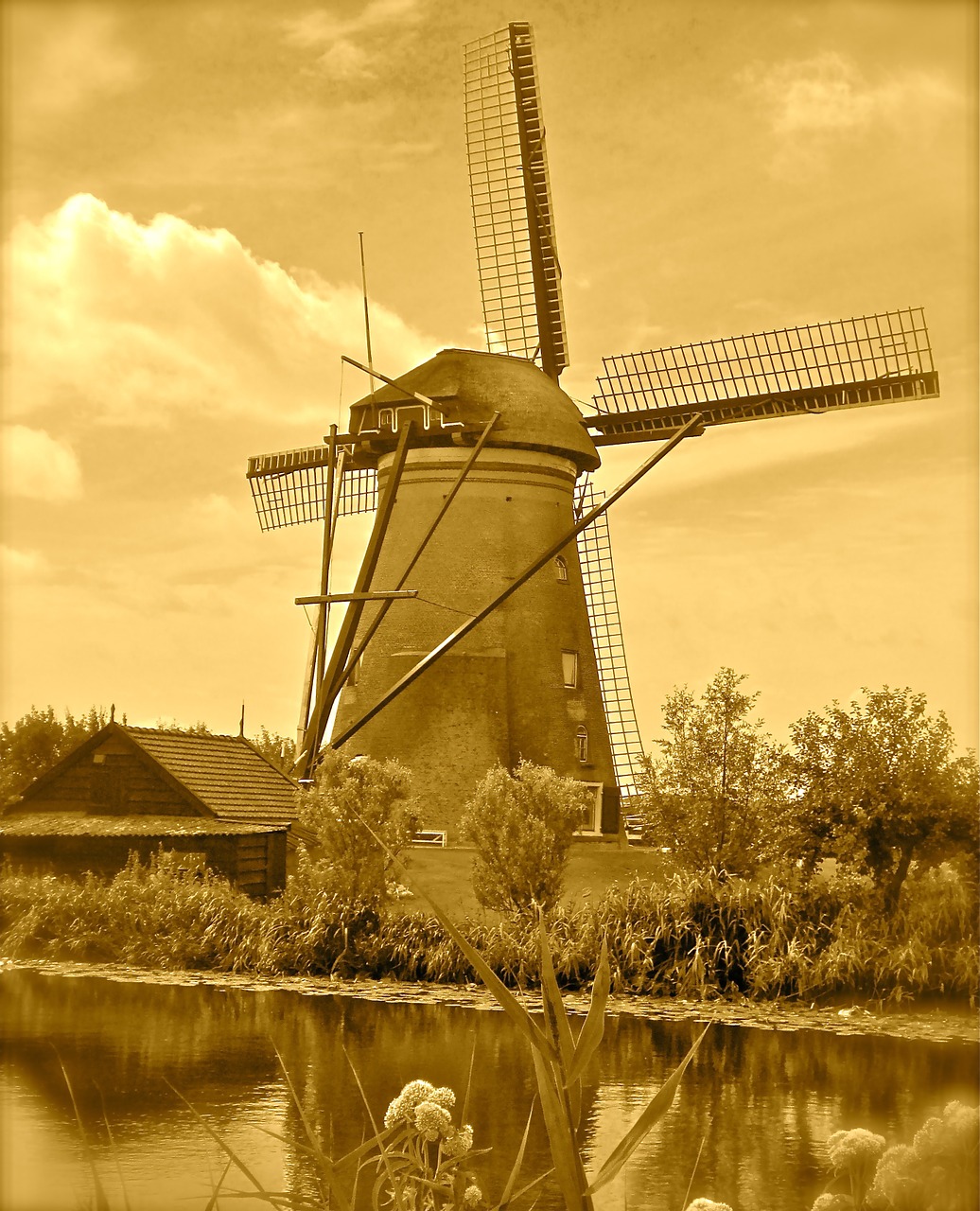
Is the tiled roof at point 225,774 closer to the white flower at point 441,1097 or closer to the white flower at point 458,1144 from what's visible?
the white flower at point 441,1097

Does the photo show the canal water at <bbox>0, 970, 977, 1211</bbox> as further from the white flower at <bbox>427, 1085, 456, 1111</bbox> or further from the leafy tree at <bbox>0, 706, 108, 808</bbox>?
the leafy tree at <bbox>0, 706, 108, 808</bbox>

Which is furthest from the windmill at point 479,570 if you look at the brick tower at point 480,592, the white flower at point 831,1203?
the white flower at point 831,1203

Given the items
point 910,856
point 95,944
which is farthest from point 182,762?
point 910,856

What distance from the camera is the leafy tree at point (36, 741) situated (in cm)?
2766

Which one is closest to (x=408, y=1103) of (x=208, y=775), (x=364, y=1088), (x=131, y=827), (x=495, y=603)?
(x=364, y=1088)

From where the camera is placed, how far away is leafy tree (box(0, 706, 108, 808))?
2766cm

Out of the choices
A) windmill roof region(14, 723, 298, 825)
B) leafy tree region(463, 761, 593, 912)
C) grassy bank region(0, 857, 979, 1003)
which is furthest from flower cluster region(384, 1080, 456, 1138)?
windmill roof region(14, 723, 298, 825)

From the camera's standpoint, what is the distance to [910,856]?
50.6 feet

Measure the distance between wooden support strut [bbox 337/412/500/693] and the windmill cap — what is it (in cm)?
37

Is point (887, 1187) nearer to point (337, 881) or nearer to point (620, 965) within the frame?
point (620, 965)

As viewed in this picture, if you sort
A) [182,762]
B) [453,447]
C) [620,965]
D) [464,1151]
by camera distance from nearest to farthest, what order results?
[464,1151] < [620,965] < [182,762] < [453,447]

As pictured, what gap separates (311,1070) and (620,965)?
17.2ft

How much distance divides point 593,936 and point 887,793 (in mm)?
3435

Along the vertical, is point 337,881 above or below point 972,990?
above
